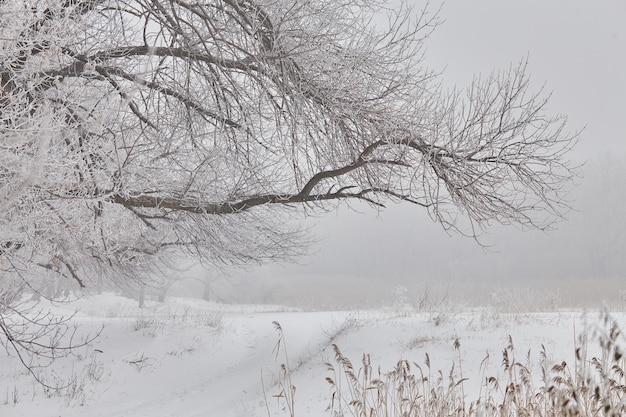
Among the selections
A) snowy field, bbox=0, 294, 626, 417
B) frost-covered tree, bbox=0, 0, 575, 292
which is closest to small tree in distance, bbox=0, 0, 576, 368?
frost-covered tree, bbox=0, 0, 575, 292

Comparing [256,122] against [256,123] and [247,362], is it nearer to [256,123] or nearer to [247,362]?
[256,123]

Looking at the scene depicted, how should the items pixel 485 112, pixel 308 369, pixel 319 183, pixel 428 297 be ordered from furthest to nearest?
pixel 428 297 → pixel 308 369 → pixel 319 183 → pixel 485 112

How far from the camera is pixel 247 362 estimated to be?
40.8 ft

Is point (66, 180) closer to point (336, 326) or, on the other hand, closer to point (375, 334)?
point (375, 334)

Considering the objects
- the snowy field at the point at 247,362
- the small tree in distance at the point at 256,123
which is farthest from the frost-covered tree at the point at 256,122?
the snowy field at the point at 247,362

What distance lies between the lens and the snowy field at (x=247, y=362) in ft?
28.8

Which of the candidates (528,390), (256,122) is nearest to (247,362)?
→ (256,122)

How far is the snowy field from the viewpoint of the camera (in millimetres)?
8766

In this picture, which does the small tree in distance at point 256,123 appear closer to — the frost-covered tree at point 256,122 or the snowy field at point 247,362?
the frost-covered tree at point 256,122

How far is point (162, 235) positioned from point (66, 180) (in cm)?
693

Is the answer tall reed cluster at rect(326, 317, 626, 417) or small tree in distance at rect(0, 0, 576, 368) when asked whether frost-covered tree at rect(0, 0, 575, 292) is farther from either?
tall reed cluster at rect(326, 317, 626, 417)

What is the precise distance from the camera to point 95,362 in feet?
36.3

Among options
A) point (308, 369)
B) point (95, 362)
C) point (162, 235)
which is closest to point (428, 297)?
point (308, 369)

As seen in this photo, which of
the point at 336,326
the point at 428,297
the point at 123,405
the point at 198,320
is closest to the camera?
the point at 123,405
